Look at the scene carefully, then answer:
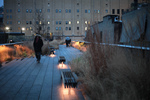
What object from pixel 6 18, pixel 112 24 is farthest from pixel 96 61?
pixel 6 18

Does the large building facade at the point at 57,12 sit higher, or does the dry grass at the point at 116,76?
the large building facade at the point at 57,12

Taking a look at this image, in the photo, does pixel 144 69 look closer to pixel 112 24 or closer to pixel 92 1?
pixel 112 24

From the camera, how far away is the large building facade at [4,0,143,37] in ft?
196

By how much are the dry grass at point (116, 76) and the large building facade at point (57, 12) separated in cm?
5551

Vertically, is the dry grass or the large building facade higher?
the large building facade

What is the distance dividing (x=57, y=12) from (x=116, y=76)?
2427 inches

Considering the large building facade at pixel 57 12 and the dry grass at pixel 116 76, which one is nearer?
the dry grass at pixel 116 76

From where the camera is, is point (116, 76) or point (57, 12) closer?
point (116, 76)

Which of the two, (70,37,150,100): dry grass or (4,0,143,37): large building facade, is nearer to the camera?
(70,37,150,100): dry grass

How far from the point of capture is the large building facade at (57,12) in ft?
196

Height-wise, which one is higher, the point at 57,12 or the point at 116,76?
the point at 57,12

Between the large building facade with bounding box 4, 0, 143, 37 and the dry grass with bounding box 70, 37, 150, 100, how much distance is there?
182 ft

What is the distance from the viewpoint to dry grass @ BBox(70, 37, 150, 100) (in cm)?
272

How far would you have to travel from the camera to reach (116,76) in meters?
3.41
